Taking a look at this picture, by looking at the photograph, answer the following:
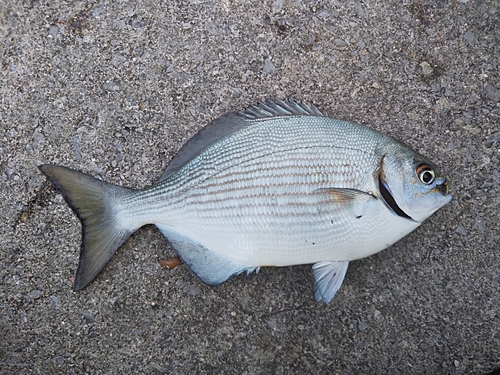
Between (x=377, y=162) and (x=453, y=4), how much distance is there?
1.05 metres

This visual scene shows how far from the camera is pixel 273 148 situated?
1926 mm

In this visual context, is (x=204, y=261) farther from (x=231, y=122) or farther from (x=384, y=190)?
(x=384, y=190)

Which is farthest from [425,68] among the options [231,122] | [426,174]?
[231,122]

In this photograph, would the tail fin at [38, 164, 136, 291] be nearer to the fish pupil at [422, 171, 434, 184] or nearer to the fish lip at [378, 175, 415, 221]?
the fish lip at [378, 175, 415, 221]

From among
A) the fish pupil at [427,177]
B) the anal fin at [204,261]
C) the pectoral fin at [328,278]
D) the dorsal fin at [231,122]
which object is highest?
the dorsal fin at [231,122]

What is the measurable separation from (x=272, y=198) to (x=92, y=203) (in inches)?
33.7

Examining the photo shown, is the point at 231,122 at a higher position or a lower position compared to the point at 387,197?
higher

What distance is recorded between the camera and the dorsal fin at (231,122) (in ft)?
6.58

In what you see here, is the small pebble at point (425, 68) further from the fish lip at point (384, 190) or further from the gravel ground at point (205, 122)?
the fish lip at point (384, 190)

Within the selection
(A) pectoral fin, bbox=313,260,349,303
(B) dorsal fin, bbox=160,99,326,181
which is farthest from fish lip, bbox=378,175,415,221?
(B) dorsal fin, bbox=160,99,326,181

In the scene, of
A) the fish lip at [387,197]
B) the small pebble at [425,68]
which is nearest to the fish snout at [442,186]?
the fish lip at [387,197]

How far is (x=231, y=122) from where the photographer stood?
2.04 metres

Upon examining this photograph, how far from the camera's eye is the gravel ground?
2.13 meters

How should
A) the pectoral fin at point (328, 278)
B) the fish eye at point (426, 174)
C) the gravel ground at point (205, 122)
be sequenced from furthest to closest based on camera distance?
the gravel ground at point (205, 122) → the pectoral fin at point (328, 278) → the fish eye at point (426, 174)
